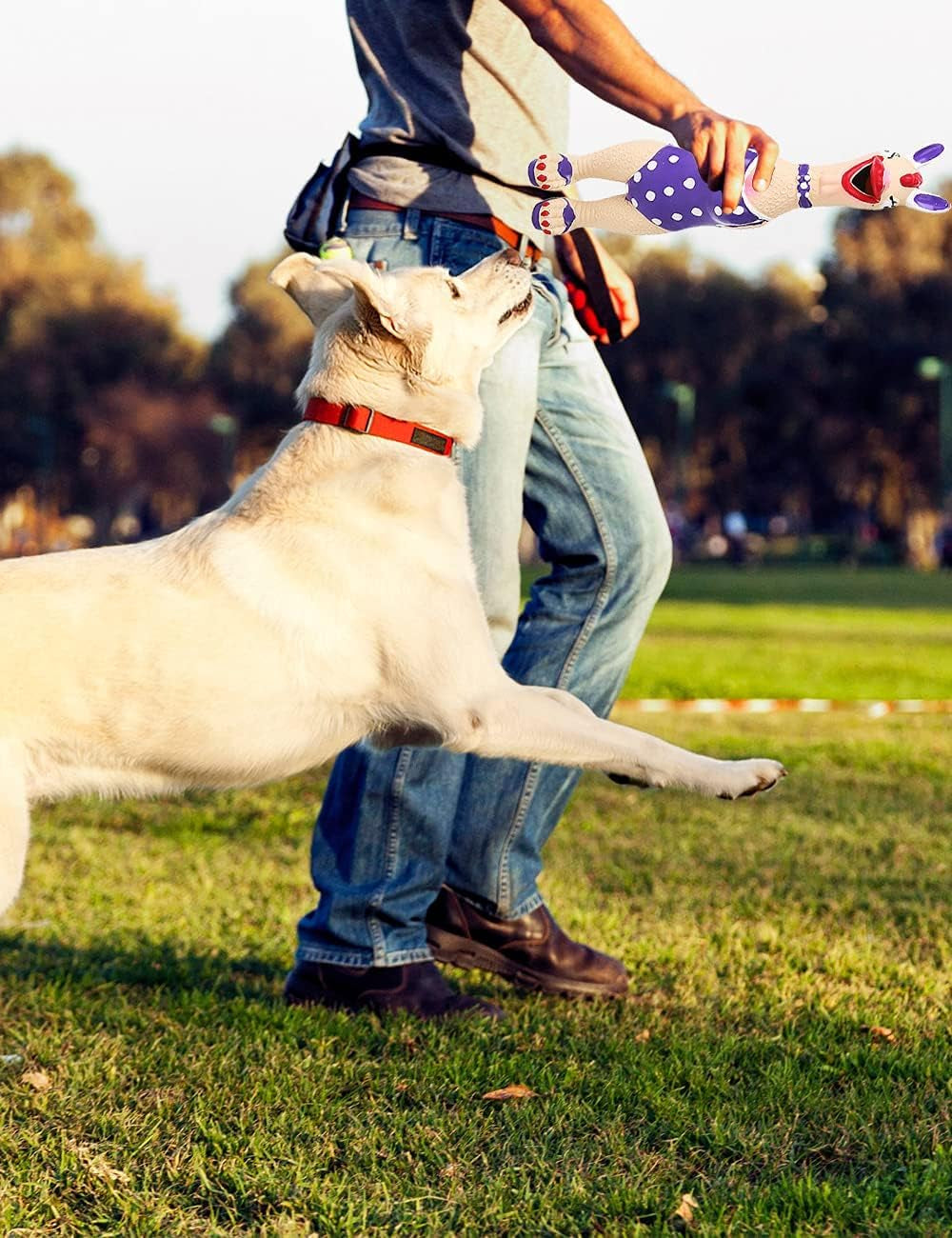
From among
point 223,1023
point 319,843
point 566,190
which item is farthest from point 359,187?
point 223,1023

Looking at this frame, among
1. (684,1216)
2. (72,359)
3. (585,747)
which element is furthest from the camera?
(72,359)

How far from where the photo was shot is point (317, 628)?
360 cm

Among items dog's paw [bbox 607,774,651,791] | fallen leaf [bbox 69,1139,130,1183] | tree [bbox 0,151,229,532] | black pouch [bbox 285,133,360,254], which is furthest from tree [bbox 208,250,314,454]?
fallen leaf [bbox 69,1139,130,1183]

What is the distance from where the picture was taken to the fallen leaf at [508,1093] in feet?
11.8

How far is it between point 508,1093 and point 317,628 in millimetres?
1154

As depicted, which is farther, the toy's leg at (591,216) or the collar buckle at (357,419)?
the toy's leg at (591,216)

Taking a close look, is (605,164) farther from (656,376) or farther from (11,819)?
(656,376)

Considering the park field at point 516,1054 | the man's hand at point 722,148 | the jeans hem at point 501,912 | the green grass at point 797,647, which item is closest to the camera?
the park field at point 516,1054

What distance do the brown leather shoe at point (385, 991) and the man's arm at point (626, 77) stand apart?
2199 mm

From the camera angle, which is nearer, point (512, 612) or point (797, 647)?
point (512, 612)

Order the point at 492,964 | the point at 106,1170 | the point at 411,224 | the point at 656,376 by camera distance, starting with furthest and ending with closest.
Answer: the point at 656,376 → the point at 492,964 → the point at 411,224 → the point at 106,1170

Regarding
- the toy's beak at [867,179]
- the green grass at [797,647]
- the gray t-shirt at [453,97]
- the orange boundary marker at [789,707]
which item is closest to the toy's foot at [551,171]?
the gray t-shirt at [453,97]

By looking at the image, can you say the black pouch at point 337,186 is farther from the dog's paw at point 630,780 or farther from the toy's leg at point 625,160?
the dog's paw at point 630,780

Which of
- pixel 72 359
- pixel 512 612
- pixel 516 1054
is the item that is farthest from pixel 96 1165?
pixel 72 359
